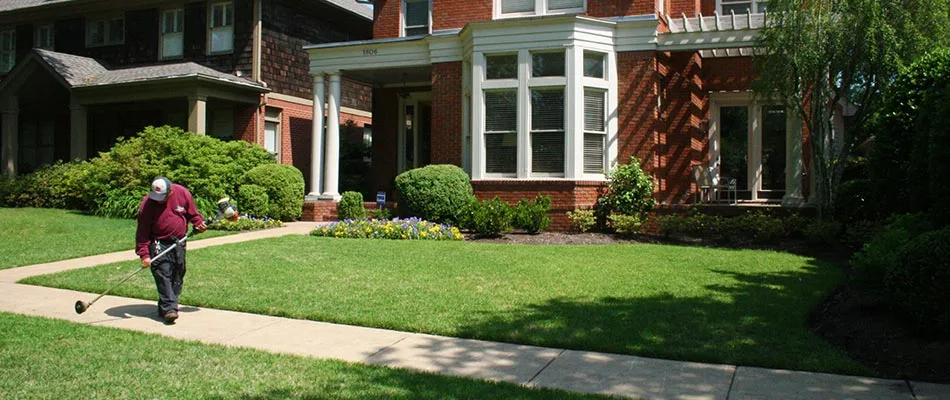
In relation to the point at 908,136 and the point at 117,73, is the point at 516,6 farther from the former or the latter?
the point at 117,73

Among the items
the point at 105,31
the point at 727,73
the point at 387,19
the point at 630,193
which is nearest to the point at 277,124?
the point at 387,19

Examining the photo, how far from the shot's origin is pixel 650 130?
14.8 meters

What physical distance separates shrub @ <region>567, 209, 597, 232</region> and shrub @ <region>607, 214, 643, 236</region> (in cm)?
53

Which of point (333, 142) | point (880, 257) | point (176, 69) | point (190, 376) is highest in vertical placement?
point (176, 69)

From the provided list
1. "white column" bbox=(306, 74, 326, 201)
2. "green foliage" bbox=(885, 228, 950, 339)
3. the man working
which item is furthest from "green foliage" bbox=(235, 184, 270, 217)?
"green foliage" bbox=(885, 228, 950, 339)

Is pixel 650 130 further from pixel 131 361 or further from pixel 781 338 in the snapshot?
pixel 131 361

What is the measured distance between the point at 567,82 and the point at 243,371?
10.7m

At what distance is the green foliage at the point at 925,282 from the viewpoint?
17.3 feet

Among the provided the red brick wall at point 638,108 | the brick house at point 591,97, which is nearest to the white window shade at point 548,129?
the brick house at point 591,97

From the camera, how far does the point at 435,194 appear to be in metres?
14.3

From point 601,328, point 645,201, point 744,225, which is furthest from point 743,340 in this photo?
point 645,201

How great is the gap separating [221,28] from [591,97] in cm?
1238

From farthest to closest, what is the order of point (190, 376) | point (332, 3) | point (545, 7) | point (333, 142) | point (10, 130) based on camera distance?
point (10, 130) < point (332, 3) < point (333, 142) < point (545, 7) < point (190, 376)

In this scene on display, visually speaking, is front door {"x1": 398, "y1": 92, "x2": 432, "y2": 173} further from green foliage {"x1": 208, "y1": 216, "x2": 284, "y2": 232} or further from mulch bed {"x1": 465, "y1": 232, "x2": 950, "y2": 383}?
mulch bed {"x1": 465, "y1": 232, "x2": 950, "y2": 383}
